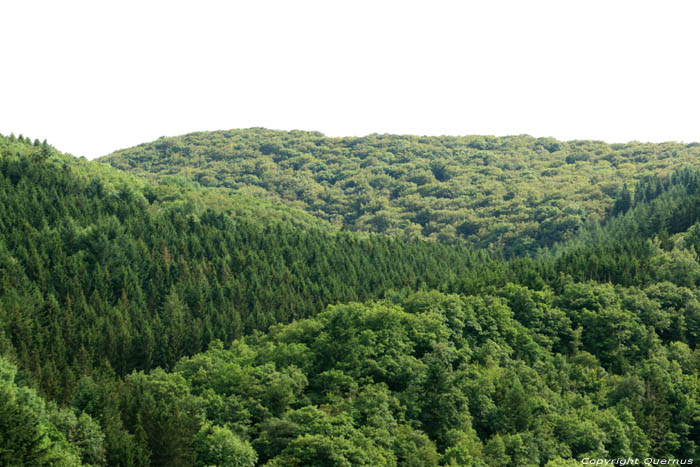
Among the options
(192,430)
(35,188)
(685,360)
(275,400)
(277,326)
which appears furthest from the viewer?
(35,188)

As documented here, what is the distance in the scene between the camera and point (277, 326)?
113 m

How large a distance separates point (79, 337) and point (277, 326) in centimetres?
3061

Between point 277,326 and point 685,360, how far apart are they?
6460 centimetres

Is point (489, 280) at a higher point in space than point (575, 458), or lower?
higher

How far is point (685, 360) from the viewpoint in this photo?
106 m

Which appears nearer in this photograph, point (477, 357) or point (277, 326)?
point (477, 357)

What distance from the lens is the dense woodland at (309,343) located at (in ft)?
216

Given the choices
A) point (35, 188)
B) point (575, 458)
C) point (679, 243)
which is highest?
point (35, 188)

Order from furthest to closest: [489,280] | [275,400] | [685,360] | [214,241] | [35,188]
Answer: [214,241] < [35,188] < [489,280] < [685,360] < [275,400]

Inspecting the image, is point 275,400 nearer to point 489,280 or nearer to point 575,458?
point 575,458

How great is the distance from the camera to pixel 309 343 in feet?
320

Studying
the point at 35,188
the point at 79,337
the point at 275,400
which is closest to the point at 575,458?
the point at 275,400

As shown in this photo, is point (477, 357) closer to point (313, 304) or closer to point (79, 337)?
point (313, 304)

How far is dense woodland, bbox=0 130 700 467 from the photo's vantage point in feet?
216
